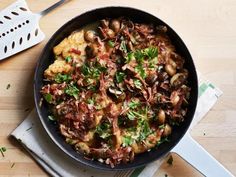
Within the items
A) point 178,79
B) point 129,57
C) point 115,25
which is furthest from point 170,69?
point 115,25

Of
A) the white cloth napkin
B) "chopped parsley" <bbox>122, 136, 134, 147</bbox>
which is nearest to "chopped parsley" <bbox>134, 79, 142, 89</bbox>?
"chopped parsley" <bbox>122, 136, 134, 147</bbox>

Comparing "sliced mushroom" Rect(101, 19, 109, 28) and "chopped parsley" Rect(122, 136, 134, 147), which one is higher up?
"sliced mushroom" Rect(101, 19, 109, 28)

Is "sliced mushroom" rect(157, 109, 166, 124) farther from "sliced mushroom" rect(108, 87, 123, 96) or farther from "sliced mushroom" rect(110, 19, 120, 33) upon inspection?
"sliced mushroom" rect(110, 19, 120, 33)

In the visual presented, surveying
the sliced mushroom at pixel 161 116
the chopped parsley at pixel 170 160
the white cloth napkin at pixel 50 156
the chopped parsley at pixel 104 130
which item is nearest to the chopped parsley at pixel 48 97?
the white cloth napkin at pixel 50 156

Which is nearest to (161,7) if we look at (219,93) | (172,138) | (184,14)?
(184,14)

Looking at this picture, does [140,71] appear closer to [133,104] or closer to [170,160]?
[133,104]

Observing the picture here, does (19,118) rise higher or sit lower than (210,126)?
higher

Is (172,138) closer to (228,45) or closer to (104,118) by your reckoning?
(104,118)

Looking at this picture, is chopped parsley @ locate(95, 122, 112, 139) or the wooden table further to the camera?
the wooden table
